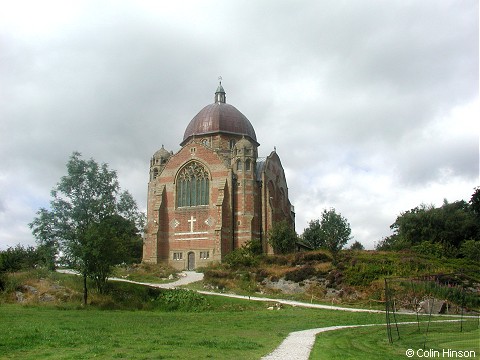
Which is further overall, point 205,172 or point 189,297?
point 205,172

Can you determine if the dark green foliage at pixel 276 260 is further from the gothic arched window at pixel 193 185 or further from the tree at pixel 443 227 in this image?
the tree at pixel 443 227

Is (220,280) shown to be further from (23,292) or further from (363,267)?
(23,292)

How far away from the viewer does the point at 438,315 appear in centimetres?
2894

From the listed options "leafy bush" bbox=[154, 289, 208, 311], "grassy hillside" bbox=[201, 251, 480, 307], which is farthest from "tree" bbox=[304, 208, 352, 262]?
"leafy bush" bbox=[154, 289, 208, 311]

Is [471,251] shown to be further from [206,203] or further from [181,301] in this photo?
[181,301]

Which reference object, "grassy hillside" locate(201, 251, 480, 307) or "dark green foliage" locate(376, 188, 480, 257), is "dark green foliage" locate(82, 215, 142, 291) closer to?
"grassy hillside" locate(201, 251, 480, 307)

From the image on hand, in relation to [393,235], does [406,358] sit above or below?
below

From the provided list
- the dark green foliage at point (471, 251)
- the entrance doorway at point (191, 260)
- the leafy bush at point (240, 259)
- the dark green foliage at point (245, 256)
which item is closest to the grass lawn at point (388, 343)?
the leafy bush at point (240, 259)

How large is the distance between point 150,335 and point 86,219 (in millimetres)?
18981

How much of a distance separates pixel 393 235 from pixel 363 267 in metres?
34.7

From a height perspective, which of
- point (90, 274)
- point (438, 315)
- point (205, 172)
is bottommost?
point (438, 315)

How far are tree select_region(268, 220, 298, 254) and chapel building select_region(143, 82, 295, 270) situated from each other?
117 inches

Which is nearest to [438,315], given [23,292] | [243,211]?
[23,292]

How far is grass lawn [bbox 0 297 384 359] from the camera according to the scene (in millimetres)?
14078
